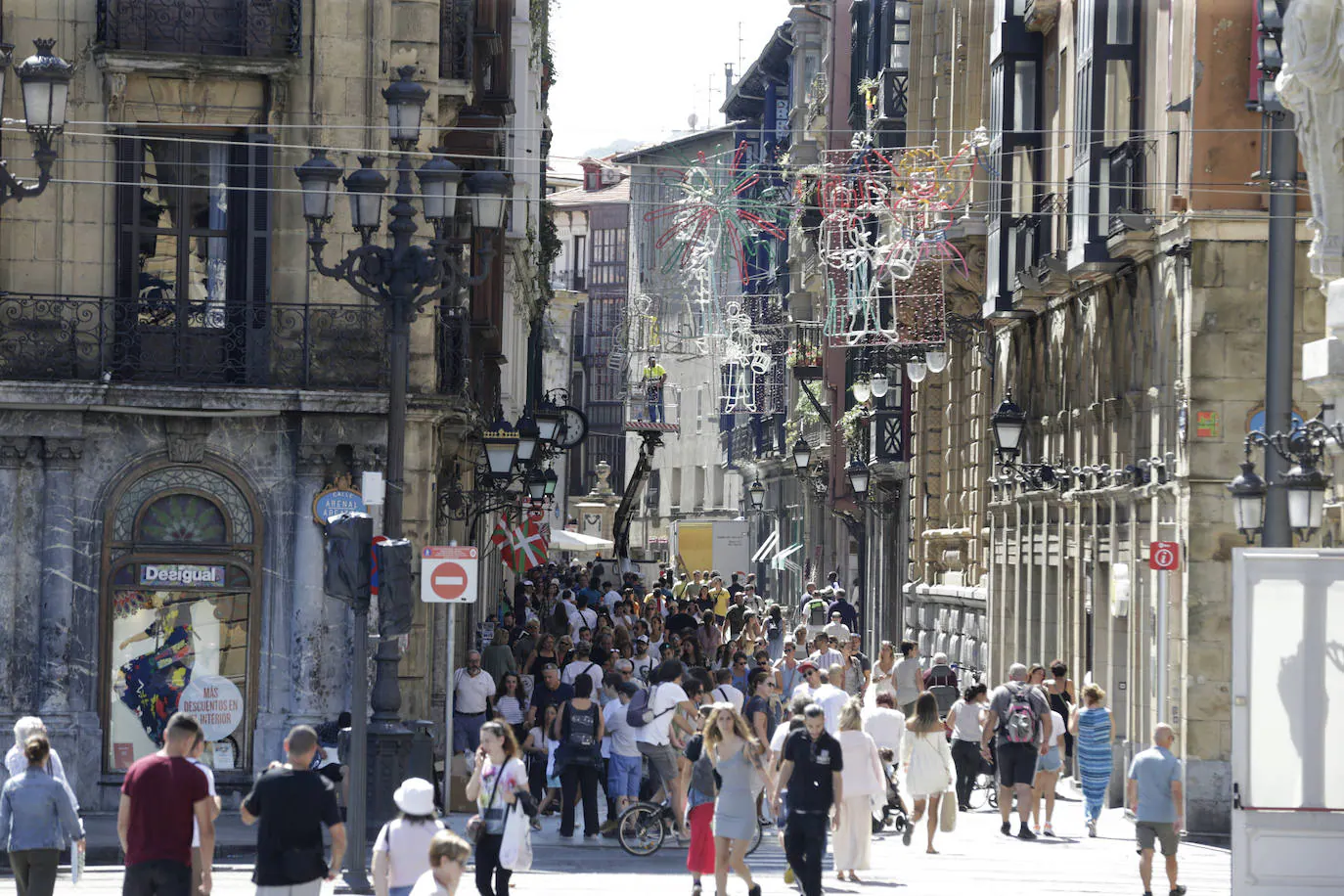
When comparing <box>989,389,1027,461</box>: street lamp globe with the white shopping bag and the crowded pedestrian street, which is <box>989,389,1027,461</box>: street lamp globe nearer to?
the crowded pedestrian street

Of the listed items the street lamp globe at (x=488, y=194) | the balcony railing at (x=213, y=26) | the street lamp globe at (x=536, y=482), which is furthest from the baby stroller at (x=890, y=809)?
the street lamp globe at (x=536, y=482)

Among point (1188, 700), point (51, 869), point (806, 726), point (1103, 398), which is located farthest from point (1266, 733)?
point (1103, 398)

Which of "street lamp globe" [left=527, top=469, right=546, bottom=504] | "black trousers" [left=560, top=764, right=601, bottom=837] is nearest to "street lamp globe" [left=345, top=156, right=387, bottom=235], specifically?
"black trousers" [left=560, top=764, right=601, bottom=837]

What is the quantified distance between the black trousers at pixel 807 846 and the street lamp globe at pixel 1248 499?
4.29 m

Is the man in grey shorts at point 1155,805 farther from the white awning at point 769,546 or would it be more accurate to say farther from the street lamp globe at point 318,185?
the white awning at point 769,546

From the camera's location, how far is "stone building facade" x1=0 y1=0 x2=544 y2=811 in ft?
78.8

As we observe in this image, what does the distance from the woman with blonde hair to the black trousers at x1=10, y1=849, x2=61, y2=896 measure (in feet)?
22.0

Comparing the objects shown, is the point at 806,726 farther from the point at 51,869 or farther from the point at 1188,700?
the point at 1188,700

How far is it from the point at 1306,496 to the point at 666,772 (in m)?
7.11

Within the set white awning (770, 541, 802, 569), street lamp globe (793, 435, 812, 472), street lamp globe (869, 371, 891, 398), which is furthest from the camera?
white awning (770, 541, 802, 569)

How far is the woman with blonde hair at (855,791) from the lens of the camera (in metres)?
19.8

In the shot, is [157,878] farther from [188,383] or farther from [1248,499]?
[188,383]

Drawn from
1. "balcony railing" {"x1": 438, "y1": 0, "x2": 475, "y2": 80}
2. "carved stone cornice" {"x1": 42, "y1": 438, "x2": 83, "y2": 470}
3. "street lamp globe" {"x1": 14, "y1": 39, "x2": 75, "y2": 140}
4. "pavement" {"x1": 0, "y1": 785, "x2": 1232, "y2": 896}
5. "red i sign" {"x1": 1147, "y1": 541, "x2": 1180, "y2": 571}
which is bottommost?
"pavement" {"x1": 0, "y1": 785, "x2": 1232, "y2": 896}

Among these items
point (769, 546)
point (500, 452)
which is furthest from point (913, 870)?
point (769, 546)
